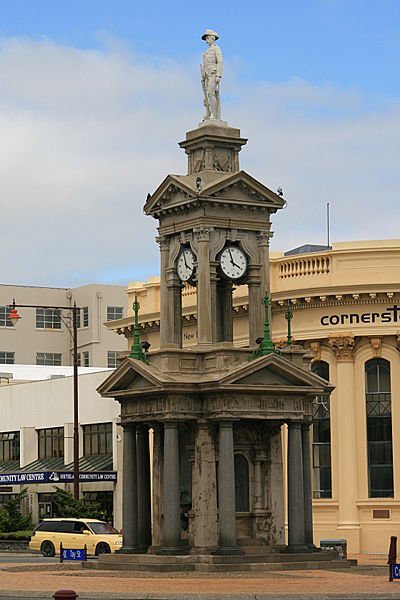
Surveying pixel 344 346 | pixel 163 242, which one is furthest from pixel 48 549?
pixel 163 242

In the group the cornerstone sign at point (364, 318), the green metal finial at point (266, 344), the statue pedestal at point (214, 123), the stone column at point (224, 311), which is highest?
the statue pedestal at point (214, 123)

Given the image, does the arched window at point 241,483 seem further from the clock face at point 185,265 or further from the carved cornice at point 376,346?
the carved cornice at point 376,346

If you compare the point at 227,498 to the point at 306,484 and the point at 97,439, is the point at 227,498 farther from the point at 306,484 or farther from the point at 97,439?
the point at 97,439

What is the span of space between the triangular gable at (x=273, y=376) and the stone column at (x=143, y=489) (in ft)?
12.5

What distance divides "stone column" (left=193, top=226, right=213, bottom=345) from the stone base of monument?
570 centimetres

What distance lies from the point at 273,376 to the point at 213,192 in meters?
5.08

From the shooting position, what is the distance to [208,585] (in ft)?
110

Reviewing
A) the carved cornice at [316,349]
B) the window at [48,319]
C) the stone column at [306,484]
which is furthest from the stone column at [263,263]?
the window at [48,319]

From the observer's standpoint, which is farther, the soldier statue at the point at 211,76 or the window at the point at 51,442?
the window at the point at 51,442

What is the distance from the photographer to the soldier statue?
138 ft

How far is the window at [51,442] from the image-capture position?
257 feet

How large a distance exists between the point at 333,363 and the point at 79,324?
207 feet

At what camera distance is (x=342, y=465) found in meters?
59.6

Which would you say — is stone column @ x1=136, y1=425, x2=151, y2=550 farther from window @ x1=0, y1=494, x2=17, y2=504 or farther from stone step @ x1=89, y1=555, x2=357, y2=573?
window @ x1=0, y1=494, x2=17, y2=504
